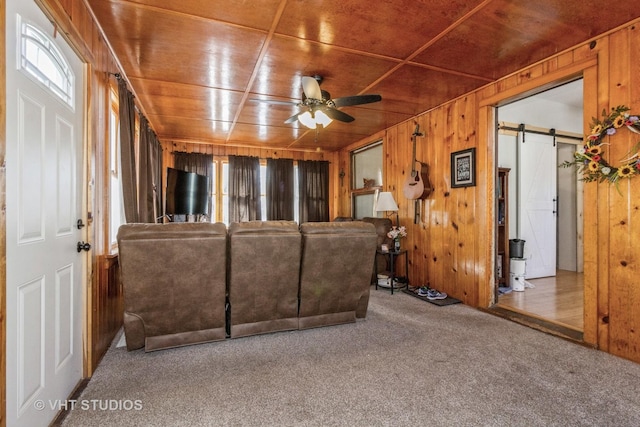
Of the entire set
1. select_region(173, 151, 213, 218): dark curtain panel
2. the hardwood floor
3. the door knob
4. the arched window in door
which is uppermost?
select_region(173, 151, 213, 218): dark curtain panel

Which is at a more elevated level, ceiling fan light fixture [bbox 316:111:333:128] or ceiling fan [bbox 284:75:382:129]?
ceiling fan [bbox 284:75:382:129]

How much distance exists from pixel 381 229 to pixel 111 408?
158 inches

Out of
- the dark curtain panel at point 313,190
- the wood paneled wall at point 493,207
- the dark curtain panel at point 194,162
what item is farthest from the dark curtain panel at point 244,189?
the wood paneled wall at point 493,207

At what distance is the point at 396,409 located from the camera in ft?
5.80

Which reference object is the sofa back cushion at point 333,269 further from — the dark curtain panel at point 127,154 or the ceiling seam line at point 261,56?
the dark curtain panel at point 127,154

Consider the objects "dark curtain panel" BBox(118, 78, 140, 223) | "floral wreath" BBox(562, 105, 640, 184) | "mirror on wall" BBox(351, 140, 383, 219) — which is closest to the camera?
"floral wreath" BBox(562, 105, 640, 184)

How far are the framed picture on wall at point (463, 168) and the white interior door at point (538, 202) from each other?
5.54ft

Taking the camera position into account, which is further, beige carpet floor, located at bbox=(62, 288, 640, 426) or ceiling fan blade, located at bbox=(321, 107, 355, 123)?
ceiling fan blade, located at bbox=(321, 107, 355, 123)

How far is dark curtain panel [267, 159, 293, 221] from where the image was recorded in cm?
689

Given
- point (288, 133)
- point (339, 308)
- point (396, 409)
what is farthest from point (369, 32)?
point (288, 133)

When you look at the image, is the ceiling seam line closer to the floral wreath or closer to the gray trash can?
the floral wreath

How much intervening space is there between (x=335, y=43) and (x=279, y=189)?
451cm

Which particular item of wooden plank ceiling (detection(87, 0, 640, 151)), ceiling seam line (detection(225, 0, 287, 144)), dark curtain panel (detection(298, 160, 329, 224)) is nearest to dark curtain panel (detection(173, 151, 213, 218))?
ceiling seam line (detection(225, 0, 287, 144))

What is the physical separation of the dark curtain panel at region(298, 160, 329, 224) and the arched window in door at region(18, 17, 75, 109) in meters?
5.35
